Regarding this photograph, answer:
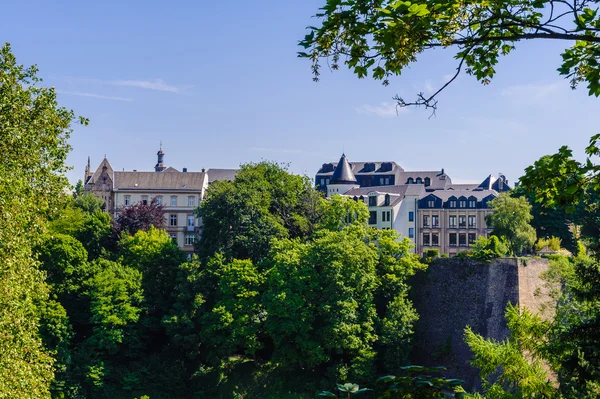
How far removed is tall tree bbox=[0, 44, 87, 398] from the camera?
17109 millimetres

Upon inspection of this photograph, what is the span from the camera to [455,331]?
123 ft

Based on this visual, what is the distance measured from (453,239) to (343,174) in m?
19.4

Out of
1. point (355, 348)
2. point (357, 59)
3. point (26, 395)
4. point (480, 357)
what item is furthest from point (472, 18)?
point (355, 348)

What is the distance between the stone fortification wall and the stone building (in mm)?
36530

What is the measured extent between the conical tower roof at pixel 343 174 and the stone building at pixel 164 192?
1768cm

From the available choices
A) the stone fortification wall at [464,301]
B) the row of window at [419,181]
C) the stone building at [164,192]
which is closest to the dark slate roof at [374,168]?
the row of window at [419,181]

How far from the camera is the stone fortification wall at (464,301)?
35938 millimetres

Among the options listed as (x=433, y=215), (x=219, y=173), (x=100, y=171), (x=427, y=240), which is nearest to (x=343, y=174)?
(x=219, y=173)

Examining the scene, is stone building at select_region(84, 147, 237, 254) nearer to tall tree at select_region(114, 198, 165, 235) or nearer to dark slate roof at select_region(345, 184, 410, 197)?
tall tree at select_region(114, 198, 165, 235)

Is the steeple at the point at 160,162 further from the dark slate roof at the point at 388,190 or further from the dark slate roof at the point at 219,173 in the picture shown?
the dark slate roof at the point at 388,190

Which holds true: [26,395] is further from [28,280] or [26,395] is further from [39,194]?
[39,194]

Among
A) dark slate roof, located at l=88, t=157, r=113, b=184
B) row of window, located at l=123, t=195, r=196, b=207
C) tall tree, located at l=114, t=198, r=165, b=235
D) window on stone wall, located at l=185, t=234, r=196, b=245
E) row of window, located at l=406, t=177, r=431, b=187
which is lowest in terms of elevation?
window on stone wall, located at l=185, t=234, r=196, b=245

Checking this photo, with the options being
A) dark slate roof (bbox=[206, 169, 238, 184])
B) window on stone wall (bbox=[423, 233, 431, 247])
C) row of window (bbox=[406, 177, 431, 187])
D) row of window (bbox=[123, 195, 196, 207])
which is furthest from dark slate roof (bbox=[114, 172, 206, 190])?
row of window (bbox=[406, 177, 431, 187])

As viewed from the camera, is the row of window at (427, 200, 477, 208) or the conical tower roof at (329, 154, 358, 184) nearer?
the row of window at (427, 200, 477, 208)
